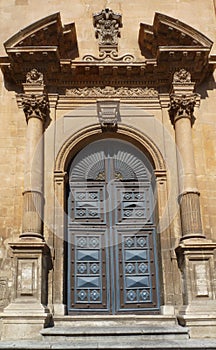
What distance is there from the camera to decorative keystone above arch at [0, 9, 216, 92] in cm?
932

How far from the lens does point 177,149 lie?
9156mm

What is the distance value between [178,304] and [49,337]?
2393mm

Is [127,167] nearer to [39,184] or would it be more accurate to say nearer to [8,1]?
[39,184]

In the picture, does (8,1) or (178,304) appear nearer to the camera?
(178,304)

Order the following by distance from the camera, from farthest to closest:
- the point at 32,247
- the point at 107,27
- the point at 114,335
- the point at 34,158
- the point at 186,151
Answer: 1. the point at 107,27
2. the point at 186,151
3. the point at 34,158
4. the point at 32,247
5. the point at 114,335

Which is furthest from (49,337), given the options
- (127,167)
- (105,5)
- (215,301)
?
(105,5)

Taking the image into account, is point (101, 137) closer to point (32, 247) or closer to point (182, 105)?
point (182, 105)

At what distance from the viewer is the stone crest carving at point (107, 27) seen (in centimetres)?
1018

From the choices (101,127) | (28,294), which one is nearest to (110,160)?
(101,127)

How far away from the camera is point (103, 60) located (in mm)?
9812

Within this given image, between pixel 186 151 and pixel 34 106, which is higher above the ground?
pixel 34 106

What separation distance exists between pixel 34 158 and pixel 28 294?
2516mm

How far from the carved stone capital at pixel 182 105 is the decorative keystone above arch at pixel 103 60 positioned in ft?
1.82

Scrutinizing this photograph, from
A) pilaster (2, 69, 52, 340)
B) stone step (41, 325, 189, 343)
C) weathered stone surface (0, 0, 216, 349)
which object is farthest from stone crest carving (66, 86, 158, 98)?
stone step (41, 325, 189, 343)
